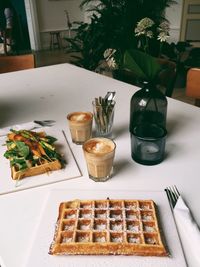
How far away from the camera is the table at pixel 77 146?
2.19ft

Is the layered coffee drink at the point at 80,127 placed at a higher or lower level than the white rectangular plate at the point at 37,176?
higher

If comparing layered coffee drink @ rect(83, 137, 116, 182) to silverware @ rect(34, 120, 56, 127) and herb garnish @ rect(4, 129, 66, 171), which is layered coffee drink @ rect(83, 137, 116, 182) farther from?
silverware @ rect(34, 120, 56, 127)

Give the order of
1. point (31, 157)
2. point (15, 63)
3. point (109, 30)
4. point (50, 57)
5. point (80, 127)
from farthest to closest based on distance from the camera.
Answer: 1. point (50, 57)
2. point (109, 30)
3. point (15, 63)
4. point (80, 127)
5. point (31, 157)

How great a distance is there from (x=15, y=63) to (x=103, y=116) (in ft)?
4.41

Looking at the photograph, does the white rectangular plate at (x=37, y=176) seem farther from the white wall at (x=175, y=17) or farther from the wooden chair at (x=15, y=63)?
the white wall at (x=175, y=17)

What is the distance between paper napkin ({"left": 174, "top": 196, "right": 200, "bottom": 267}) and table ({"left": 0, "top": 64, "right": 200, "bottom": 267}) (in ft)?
0.09

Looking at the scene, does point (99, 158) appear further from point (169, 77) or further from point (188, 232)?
point (169, 77)

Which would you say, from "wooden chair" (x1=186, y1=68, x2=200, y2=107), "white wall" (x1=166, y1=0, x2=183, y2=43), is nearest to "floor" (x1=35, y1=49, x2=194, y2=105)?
"white wall" (x1=166, y1=0, x2=183, y2=43)

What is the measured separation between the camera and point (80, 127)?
95 centimetres

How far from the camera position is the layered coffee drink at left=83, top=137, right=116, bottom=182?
0.76 meters

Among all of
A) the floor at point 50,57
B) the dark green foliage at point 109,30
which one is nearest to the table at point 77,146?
the dark green foliage at point 109,30

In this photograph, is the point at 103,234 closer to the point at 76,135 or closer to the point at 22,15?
the point at 76,135

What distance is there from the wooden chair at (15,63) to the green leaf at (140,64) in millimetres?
1368

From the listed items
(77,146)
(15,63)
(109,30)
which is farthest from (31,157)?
(109,30)
